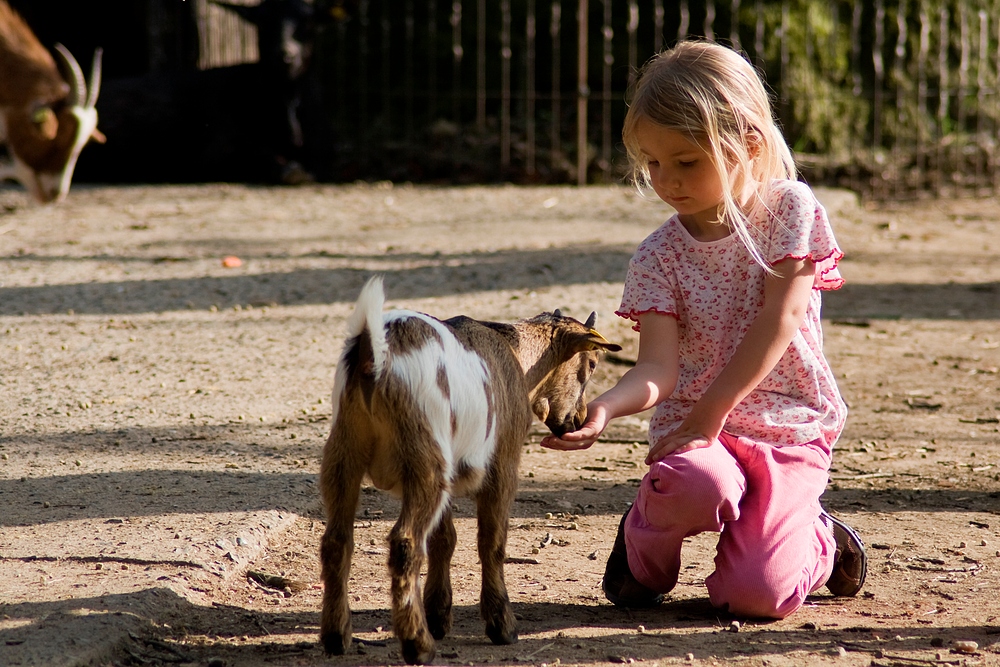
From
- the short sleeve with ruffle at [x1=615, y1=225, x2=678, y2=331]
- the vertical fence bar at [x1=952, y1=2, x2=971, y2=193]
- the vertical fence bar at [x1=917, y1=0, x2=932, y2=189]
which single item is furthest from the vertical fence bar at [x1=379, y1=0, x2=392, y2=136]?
the short sleeve with ruffle at [x1=615, y1=225, x2=678, y2=331]

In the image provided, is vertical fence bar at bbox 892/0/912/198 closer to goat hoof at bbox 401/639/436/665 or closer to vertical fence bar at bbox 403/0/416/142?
vertical fence bar at bbox 403/0/416/142

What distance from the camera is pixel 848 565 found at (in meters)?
3.20

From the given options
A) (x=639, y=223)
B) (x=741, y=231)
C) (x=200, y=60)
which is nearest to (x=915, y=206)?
(x=639, y=223)

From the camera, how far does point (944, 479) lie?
4.23m

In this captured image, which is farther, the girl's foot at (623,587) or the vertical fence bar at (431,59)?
the vertical fence bar at (431,59)

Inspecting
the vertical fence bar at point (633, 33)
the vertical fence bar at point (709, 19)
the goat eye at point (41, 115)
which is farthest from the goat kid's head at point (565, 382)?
the vertical fence bar at point (709, 19)

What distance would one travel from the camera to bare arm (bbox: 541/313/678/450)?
307cm

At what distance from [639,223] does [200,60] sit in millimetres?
5565

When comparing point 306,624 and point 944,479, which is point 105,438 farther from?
point 944,479

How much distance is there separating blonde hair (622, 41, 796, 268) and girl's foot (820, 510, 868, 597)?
2.60 feet

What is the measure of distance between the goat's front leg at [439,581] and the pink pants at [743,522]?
1.78 feet

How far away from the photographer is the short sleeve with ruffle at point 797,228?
3107 millimetres

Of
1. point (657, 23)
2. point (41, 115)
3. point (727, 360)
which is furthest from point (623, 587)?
point (657, 23)

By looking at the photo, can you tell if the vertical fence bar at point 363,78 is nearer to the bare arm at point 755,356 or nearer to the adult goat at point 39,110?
the adult goat at point 39,110
